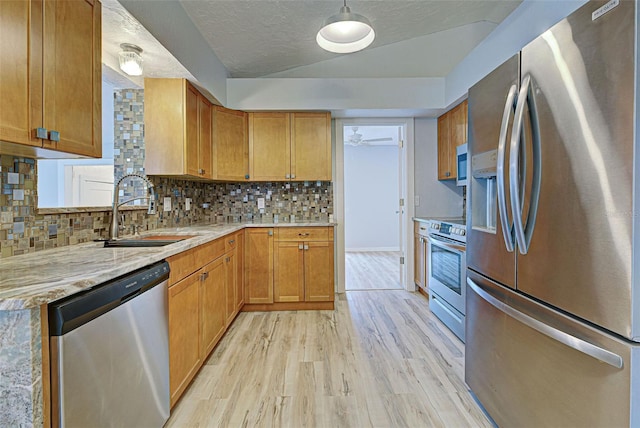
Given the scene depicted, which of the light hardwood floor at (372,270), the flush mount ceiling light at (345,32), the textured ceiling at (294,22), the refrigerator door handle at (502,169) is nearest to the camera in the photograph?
the refrigerator door handle at (502,169)

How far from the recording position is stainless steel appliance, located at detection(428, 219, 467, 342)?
265cm

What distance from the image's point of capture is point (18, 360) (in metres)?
0.93

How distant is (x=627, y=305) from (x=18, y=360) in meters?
1.73

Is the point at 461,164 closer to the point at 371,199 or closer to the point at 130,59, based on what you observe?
the point at 130,59

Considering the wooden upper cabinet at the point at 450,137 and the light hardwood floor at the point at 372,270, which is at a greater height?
the wooden upper cabinet at the point at 450,137

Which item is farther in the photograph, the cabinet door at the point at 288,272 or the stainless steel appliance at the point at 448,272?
the cabinet door at the point at 288,272

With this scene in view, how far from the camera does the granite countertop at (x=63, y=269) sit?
916 millimetres

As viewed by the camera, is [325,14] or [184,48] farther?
[325,14]

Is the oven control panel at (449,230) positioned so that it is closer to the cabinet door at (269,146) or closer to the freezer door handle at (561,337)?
the freezer door handle at (561,337)

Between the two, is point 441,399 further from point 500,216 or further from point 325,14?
point 325,14

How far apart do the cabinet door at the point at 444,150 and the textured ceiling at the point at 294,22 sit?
2.31 feet

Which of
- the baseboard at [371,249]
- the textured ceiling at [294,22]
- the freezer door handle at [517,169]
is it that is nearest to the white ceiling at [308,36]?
the textured ceiling at [294,22]

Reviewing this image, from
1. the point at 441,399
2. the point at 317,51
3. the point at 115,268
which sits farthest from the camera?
the point at 317,51

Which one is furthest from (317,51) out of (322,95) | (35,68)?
(35,68)
